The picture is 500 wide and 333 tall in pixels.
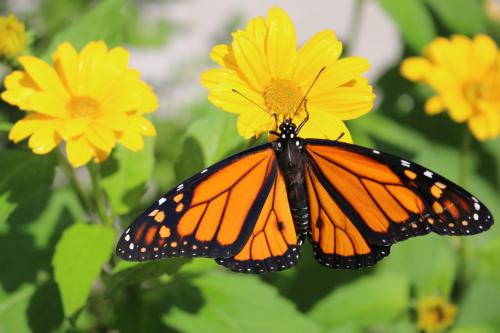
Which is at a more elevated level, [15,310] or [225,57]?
[225,57]

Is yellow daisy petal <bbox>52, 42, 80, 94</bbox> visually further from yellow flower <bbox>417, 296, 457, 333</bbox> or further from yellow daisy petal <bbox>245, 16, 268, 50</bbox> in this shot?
yellow flower <bbox>417, 296, 457, 333</bbox>

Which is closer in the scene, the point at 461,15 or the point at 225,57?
the point at 225,57

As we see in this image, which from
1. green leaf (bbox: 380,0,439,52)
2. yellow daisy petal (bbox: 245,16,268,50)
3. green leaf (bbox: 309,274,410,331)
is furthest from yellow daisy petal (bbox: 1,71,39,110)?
green leaf (bbox: 380,0,439,52)

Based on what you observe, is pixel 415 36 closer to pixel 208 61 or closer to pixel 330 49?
pixel 330 49

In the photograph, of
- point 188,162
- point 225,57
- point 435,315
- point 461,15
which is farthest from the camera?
point 461,15

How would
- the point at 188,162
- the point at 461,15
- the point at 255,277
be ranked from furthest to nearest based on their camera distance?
the point at 461,15, the point at 255,277, the point at 188,162

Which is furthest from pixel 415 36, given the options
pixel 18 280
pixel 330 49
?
pixel 18 280

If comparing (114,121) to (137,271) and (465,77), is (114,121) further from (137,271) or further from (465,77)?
(465,77)

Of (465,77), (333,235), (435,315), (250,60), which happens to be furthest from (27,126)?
(465,77)
